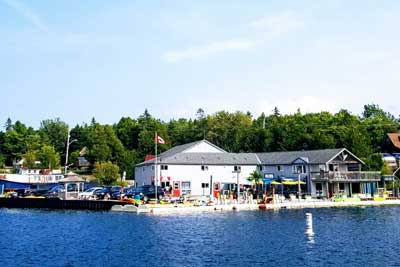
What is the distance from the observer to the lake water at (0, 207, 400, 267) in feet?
99.0

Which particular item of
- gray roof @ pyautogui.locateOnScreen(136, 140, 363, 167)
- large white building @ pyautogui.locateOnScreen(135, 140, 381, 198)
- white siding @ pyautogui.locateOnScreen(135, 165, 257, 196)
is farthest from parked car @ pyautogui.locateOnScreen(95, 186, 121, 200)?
gray roof @ pyautogui.locateOnScreen(136, 140, 363, 167)

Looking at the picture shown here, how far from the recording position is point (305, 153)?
78000mm

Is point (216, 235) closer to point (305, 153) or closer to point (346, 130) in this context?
point (305, 153)

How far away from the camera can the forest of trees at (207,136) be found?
315 ft

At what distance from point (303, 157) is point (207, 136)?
43.7m

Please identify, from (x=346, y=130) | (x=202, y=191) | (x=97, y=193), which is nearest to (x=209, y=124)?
(x=346, y=130)

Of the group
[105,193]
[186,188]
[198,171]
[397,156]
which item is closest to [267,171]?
[198,171]

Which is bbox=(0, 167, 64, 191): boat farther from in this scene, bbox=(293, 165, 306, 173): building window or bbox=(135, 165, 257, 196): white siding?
bbox=(293, 165, 306, 173): building window

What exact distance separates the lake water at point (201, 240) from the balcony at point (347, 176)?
58.4 feet

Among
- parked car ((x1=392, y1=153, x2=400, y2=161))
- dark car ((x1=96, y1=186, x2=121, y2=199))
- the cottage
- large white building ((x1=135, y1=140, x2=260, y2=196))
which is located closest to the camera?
dark car ((x1=96, y1=186, x2=121, y2=199))

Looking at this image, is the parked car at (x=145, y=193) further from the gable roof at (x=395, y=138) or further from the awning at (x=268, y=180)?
the gable roof at (x=395, y=138)

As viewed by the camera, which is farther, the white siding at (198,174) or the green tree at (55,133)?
the green tree at (55,133)

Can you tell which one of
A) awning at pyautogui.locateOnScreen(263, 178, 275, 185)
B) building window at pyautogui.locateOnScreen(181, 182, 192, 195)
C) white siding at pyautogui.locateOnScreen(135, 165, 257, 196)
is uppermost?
white siding at pyautogui.locateOnScreen(135, 165, 257, 196)

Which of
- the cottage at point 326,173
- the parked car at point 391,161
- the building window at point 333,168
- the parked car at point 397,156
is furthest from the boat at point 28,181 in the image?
the parked car at point 397,156
